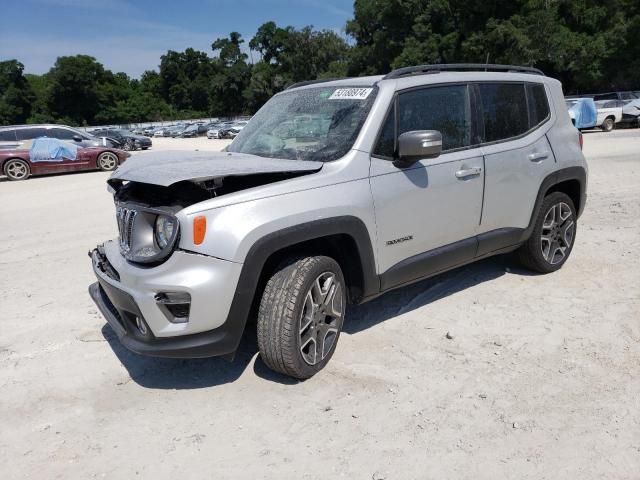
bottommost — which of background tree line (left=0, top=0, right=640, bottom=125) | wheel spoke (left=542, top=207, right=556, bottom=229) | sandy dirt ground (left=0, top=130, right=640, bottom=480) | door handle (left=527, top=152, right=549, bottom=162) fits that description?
sandy dirt ground (left=0, top=130, right=640, bottom=480)

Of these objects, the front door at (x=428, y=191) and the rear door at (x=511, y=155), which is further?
the rear door at (x=511, y=155)

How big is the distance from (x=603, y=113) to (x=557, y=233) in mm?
22237

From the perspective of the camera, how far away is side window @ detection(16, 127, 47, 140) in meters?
16.0

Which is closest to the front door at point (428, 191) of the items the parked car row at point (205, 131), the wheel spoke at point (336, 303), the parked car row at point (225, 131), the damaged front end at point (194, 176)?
the wheel spoke at point (336, 303)

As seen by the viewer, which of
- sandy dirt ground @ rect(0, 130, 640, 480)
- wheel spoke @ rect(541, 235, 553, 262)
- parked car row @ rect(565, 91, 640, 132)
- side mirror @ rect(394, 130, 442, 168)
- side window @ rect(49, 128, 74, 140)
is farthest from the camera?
parked car row @ rect(565, 91, 640, 132)

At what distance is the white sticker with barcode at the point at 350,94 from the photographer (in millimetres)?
3781

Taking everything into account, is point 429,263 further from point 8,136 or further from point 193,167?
point 8,136

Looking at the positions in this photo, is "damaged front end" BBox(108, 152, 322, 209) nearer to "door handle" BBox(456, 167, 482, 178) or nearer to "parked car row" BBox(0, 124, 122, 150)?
"door handle" BBox(456, 167, 482, 178)

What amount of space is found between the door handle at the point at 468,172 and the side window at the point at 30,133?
15.7m

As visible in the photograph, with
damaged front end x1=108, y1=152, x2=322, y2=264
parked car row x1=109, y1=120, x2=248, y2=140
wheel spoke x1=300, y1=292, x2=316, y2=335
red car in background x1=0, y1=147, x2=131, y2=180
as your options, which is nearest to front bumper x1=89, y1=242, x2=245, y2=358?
damaged front end x1=108, y1=152, x2=322, y2=264

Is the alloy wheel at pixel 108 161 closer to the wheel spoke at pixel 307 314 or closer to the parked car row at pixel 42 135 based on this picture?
the parked car row at pixel 42 135

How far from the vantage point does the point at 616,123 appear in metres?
25.1

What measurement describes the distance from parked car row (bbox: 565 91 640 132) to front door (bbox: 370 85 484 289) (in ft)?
66.7

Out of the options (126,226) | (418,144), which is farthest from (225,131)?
(418,144)
